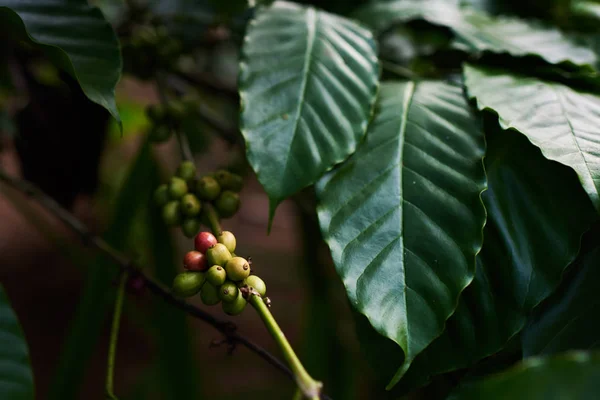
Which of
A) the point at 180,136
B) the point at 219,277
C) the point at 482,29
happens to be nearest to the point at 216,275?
the point at 219,277

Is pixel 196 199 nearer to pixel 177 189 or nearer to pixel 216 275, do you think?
pixel 177 189

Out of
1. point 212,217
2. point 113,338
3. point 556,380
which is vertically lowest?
point 113,338

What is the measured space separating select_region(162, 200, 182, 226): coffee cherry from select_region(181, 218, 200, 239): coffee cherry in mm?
12

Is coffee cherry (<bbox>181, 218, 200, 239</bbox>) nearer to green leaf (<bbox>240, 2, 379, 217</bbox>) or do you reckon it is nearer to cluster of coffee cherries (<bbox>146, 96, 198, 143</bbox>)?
green leaf (<bbox>240, 2, 379, 217</bbox>)

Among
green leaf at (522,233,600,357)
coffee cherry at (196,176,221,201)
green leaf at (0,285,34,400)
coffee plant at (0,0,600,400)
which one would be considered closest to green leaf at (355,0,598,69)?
coffee plant at (0,0,600,400)

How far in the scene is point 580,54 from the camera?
863 mm

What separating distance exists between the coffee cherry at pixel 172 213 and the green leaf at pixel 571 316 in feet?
1.45

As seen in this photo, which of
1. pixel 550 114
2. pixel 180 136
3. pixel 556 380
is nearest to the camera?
pixel 556 380

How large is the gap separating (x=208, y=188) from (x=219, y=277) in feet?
0.56

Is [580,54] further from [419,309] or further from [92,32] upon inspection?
[92,32]

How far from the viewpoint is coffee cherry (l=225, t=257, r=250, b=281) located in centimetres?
52

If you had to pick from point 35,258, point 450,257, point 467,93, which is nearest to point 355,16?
point 467,93

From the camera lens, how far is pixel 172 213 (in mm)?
663

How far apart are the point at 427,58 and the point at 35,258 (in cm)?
230
